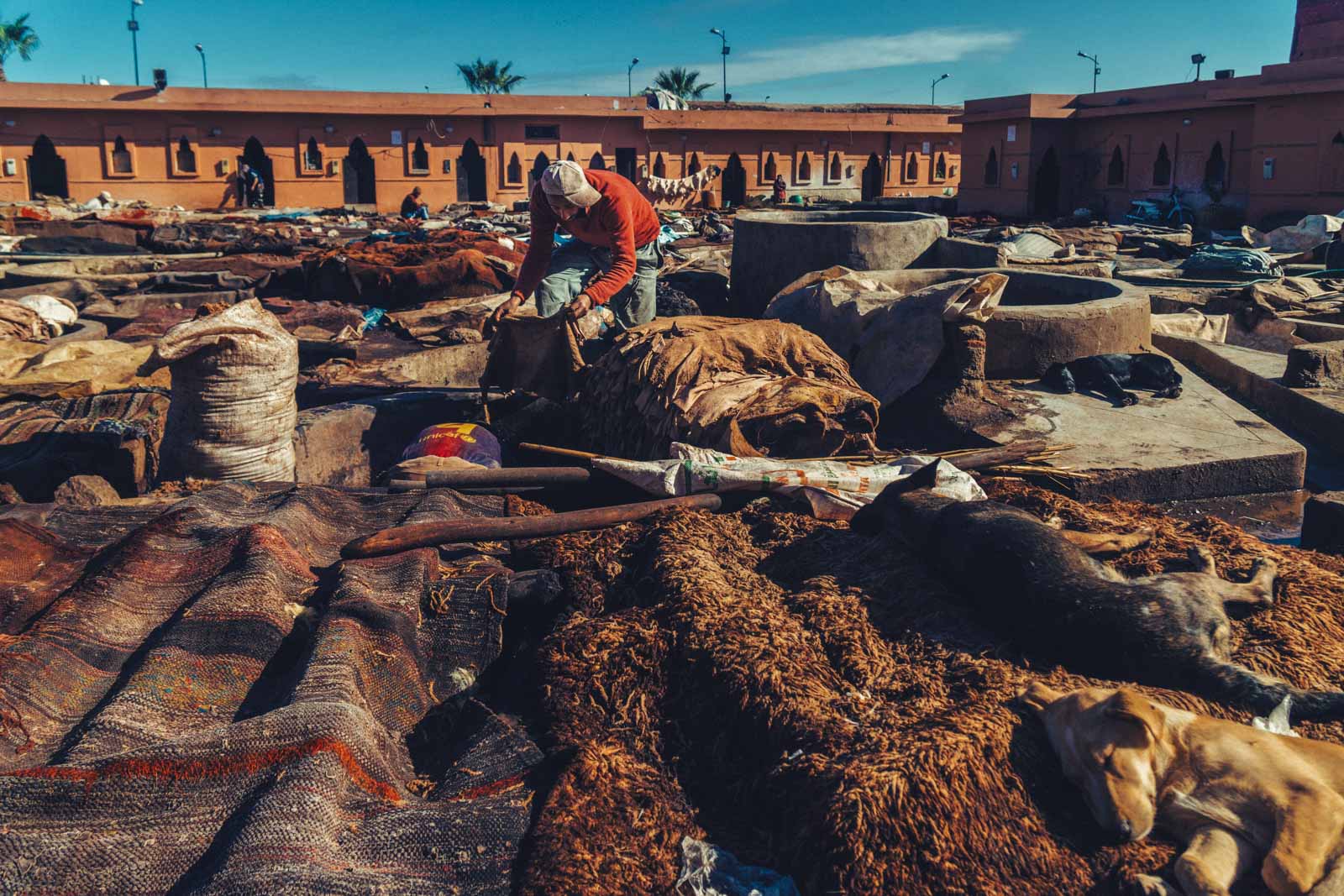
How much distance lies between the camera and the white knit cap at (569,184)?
226 inches

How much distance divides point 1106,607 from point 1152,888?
88 centimetres

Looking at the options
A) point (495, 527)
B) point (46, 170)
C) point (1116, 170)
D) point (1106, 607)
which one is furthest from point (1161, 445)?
point (46, 170)

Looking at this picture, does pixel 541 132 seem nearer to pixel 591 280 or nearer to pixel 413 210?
pixel 413 210

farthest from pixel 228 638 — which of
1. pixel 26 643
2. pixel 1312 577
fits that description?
pixel 1312 577

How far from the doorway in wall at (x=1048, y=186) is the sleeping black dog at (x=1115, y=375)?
2054cm

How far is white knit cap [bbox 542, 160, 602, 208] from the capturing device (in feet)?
18.8

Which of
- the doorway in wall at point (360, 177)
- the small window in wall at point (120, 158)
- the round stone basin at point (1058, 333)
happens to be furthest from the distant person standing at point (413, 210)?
the round stone basin at point (1058, 333)

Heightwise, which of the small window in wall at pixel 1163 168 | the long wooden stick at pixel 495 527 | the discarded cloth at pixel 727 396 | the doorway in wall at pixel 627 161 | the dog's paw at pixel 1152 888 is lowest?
the dog's paw at pixel 1152 888

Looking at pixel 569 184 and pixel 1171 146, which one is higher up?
pixel 1171 146

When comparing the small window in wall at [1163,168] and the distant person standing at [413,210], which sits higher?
the small window in wall at [1163,168]

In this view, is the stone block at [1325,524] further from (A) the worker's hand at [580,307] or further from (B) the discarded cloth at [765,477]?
(A) the worker's hand at [580,307]

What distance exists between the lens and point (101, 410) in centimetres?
602

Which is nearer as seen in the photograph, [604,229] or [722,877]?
[722,877]

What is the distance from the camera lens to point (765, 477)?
13.8ft
